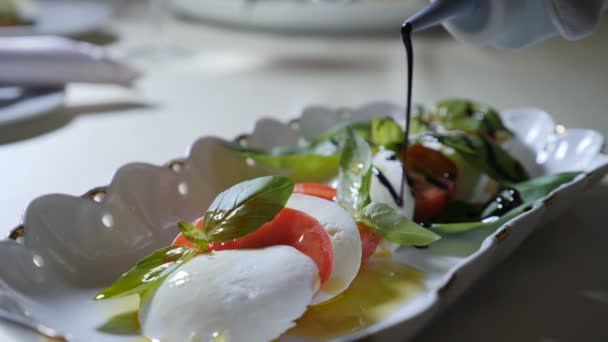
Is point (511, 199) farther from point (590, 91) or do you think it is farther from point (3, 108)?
point (3, 108)

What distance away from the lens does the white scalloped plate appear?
762 millimetres

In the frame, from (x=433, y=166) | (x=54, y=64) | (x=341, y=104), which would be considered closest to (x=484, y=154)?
(x=433, y=166)

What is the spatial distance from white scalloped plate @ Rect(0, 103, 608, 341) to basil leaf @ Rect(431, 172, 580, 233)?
0.01m

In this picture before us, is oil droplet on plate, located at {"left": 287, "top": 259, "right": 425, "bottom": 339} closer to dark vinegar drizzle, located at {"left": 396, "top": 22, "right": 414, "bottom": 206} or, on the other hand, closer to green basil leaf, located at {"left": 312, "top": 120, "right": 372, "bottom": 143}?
dark vinegar drizzle, located at {"left": 396, "top": 22, "right": 414, "bottom": 206}

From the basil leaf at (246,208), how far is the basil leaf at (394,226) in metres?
0.12

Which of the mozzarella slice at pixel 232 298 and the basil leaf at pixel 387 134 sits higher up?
the basil leaf at pixel 387 134

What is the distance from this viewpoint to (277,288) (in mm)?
714

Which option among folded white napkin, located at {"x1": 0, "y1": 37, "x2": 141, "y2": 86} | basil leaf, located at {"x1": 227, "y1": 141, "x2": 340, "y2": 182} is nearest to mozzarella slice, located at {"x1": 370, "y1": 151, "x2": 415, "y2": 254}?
basil leaf, located at {"x1": 227, "y1": 141, "x2": 340, "y2": 182}

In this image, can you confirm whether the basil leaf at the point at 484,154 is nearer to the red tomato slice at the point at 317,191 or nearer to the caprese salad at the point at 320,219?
the caprese salad at the point at 320,219

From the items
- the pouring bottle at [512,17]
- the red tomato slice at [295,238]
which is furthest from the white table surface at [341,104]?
the pouring bottle at [512,17]

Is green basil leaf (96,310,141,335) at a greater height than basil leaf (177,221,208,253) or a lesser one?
lesser

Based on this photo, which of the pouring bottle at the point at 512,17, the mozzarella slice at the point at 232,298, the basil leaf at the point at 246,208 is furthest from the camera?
the pouring bottle at the point at 512,17

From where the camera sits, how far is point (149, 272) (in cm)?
77

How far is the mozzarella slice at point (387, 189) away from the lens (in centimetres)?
97
